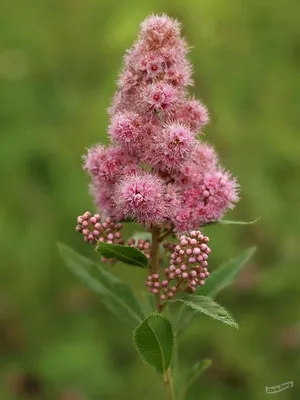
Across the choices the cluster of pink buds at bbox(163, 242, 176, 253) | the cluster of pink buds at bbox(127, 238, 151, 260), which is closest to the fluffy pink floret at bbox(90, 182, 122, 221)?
the cluster of pink buds at bbox(127, 238, 151, 260)

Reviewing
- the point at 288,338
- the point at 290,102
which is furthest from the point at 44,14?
the point at 288,338

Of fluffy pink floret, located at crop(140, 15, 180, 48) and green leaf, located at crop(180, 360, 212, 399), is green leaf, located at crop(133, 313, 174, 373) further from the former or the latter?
fluffy pink floret, located at crop(140, 15, 180, 48)

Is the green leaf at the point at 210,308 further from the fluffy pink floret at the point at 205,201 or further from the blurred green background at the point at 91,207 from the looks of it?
the blurred green background at the point at 91,207

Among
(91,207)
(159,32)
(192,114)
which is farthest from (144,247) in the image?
(91,207)


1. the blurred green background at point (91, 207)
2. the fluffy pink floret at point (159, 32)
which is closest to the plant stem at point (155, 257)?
the fluffy pink floret at point (159, 32)

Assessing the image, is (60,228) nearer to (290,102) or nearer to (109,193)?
(290,102)

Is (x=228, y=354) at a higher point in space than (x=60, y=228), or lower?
lower
